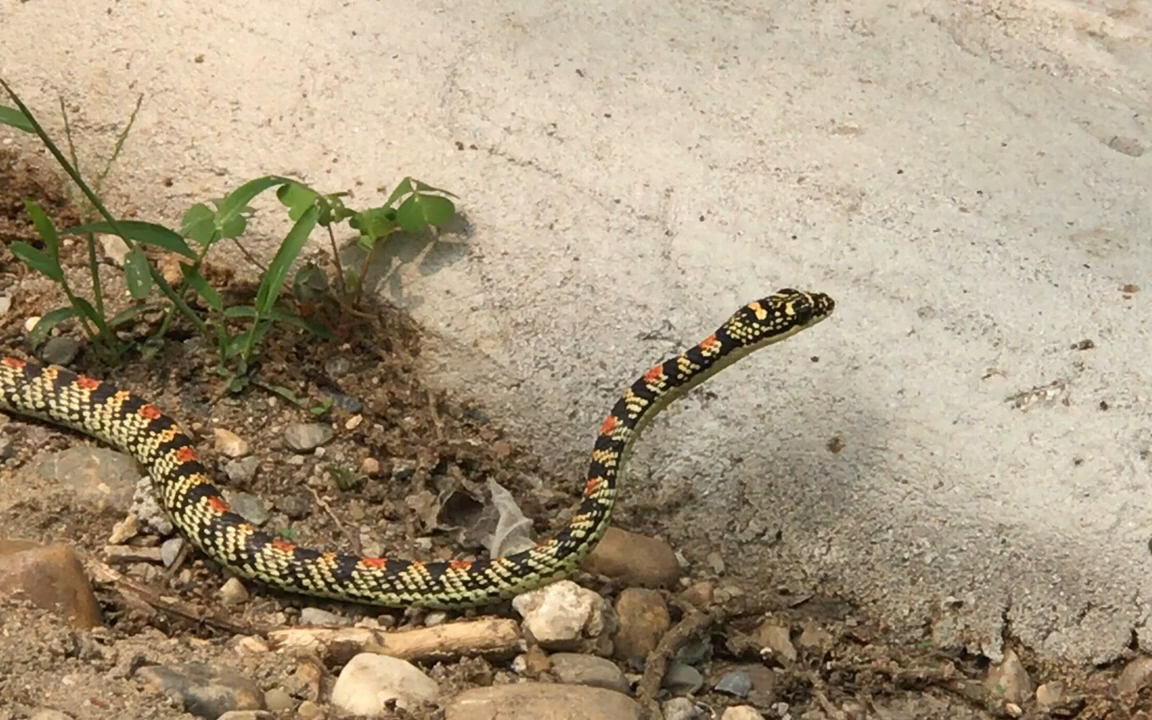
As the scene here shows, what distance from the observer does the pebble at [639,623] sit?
4.28 m

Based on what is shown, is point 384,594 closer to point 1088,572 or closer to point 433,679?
point 433,679

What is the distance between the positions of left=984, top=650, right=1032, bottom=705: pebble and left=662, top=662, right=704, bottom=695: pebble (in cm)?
106

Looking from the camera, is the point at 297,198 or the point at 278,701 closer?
the point at 278,701

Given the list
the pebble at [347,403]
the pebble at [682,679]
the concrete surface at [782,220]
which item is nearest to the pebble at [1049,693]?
the concrete surface at [782,220]

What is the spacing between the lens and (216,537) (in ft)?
14.4

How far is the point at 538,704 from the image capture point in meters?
3.62

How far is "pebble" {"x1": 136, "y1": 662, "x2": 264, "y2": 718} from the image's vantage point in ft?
11.4

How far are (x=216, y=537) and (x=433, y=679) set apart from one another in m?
1.06

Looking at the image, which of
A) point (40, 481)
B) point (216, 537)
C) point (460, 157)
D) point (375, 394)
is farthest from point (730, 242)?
point (40, 481)

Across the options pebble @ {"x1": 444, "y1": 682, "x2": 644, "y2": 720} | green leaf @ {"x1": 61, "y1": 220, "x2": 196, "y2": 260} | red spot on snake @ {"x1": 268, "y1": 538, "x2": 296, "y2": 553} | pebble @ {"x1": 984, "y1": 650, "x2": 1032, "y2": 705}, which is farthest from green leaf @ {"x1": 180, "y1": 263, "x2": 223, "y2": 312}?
pebble @ {"x1": 984, "y1": 650, "x2": 1032, "y2": 705}

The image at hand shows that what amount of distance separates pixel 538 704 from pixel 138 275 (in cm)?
232

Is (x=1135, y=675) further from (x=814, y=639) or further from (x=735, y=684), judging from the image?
(x=735, y=684)

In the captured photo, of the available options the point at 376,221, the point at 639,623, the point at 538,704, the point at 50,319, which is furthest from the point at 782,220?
the point at 50,319

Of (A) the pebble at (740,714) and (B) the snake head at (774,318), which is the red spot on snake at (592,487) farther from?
(A) the pebble at (740,714)
